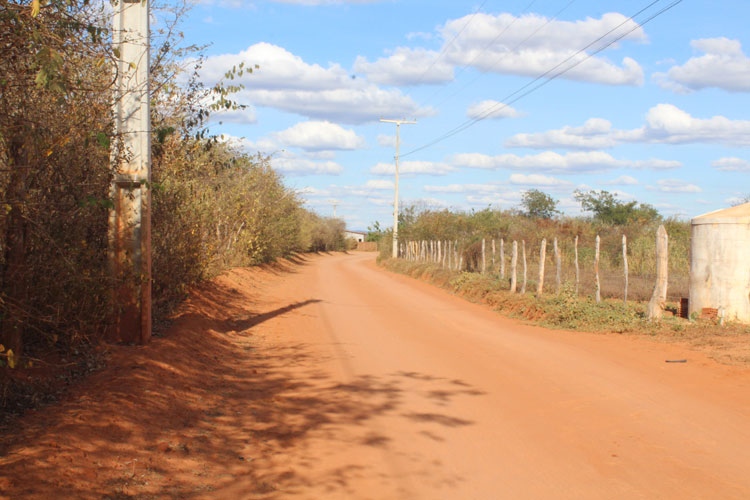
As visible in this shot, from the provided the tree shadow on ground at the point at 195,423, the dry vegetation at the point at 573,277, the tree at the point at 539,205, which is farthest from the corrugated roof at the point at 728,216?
the tree at the point at 539,205

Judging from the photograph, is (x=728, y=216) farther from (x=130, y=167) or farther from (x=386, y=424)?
(x=130, y=167)

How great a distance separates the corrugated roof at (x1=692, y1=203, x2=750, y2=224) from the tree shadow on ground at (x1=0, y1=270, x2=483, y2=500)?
A: 7.72m

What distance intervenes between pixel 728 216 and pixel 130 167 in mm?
11291

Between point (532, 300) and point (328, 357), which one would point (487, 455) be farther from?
point (532, 300)

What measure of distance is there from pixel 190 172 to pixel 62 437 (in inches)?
331

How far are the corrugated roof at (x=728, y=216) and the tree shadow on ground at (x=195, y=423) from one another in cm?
772

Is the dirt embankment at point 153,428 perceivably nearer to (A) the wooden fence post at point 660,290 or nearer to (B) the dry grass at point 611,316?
(B) the dry grass at point 611,316

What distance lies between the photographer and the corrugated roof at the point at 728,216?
41.7 ft

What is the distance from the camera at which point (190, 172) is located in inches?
503

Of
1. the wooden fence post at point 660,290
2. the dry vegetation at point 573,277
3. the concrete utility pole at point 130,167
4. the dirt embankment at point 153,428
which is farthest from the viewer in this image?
the wooden fence post at point 660,290

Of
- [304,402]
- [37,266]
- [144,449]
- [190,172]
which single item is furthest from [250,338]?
[144,449]

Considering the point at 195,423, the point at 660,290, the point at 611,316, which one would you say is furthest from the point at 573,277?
the point at 195,423

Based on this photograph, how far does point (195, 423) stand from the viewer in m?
6.43

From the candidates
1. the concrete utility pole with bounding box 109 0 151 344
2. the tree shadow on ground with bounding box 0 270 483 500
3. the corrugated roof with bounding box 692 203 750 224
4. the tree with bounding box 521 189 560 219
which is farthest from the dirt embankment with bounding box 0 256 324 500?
the tree with bounding box 521 189 560 219
